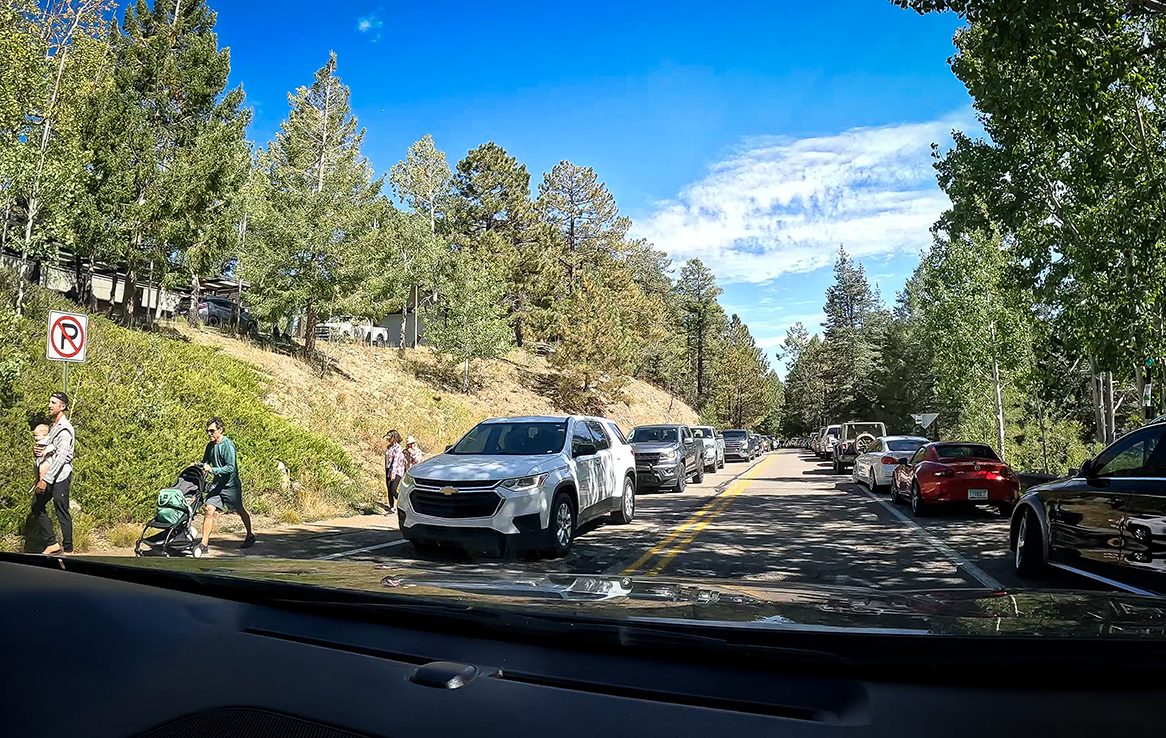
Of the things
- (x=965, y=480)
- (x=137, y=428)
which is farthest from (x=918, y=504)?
(x=137, y=428)

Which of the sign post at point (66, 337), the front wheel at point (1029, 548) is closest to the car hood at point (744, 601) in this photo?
the front wheel at point (1029, 548)

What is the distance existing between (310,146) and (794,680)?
135 ft

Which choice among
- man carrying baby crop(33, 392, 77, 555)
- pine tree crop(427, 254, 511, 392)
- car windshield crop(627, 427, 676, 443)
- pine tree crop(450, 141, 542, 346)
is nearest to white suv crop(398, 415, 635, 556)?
man carrying baby crop(33, 392, 77, 555)

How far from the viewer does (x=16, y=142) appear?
1600 centimetres

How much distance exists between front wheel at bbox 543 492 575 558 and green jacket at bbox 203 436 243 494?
14.1 feet

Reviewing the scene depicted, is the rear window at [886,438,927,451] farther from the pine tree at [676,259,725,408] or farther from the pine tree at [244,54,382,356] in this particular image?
the pine tree at [676,259,725,408]

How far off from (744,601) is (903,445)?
19.6 metres

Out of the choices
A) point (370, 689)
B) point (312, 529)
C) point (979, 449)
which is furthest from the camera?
point (979, 449)

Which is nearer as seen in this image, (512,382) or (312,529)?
(312,529)

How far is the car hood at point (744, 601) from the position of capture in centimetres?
187

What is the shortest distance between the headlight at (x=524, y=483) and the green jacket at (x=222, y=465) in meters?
3.88

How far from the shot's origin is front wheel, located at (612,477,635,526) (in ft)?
42.0

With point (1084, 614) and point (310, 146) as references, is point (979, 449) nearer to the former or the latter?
point (1084, 614)

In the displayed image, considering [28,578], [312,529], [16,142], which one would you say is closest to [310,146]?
[16,142]
